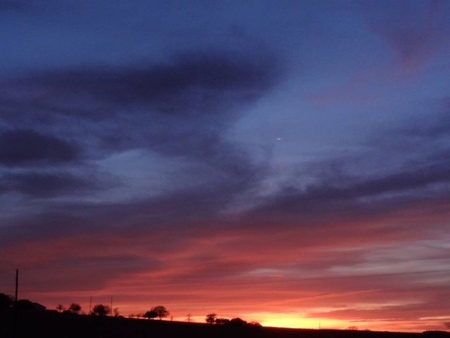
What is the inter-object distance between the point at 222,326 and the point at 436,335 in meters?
32.3

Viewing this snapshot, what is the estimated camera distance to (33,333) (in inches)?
3565

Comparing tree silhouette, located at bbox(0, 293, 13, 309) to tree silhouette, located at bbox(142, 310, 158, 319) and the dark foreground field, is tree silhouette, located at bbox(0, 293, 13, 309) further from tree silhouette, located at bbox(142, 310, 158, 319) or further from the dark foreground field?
tree silhouette, located at bbox(142, 310, 158, 319)

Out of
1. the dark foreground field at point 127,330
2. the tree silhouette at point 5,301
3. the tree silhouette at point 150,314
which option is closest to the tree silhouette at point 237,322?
the dark foreground field at point 127,330

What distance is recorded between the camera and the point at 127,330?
98875mm

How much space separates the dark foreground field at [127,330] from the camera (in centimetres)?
9275

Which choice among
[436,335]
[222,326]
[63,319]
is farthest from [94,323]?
[436,335]

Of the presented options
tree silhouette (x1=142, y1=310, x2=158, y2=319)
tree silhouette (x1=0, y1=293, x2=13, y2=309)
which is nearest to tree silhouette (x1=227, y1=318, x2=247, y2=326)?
tree silhouette (x1=142, y1=310, x2=158, y2=319)

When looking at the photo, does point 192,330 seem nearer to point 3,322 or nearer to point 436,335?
point 3,322

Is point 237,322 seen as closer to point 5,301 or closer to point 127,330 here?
point 127,330

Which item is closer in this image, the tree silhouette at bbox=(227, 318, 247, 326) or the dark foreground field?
the dark foreground field

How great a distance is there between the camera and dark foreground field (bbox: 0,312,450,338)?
9275 cm

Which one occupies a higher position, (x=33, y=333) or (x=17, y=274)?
(x=17, y=274)

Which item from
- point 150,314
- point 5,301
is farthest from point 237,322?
point 5,301

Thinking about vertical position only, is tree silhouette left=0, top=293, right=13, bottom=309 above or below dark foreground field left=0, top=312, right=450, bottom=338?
above
